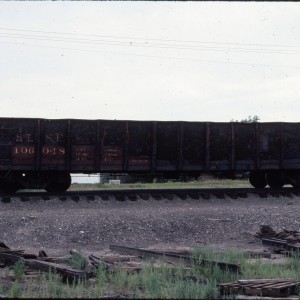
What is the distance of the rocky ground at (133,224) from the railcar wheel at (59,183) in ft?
8.53

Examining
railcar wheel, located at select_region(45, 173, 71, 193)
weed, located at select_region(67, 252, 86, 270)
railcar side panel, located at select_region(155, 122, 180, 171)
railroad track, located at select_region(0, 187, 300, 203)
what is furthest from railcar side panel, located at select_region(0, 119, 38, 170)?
weed, located at select_region(67, 252, 86, 270)

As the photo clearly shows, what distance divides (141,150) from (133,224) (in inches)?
235

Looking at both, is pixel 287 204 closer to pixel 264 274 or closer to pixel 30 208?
pixel 30 208

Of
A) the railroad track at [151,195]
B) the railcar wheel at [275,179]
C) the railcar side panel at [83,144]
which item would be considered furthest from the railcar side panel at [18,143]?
the railcar wheel at [275,179]

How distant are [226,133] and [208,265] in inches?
465

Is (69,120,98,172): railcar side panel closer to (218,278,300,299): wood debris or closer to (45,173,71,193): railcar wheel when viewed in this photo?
(45,173,71,193): railcar wheel

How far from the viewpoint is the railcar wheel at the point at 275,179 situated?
765 inches

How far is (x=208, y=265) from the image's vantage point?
7594 mm

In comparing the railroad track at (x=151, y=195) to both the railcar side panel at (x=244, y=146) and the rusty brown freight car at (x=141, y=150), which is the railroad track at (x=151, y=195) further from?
the railcar side panel at (x=244, y=146)

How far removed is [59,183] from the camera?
17.1 meters

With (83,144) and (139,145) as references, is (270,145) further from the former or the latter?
(83,144)

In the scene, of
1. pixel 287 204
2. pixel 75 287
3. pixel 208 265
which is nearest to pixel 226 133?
pixel 287 204

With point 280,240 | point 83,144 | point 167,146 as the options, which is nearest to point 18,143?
point 83,144

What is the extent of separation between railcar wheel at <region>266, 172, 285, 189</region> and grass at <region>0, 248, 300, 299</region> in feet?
37.7
